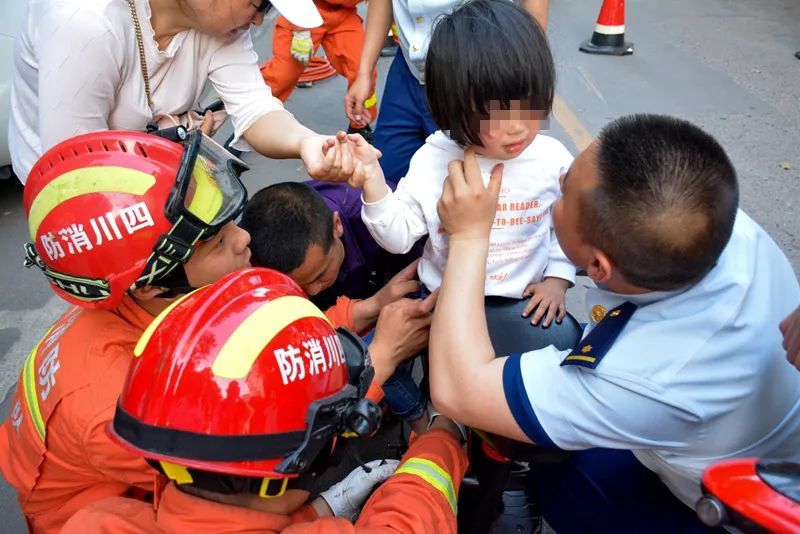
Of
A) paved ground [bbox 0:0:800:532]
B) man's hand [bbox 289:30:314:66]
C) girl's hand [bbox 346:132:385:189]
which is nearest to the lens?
girl's hand [bbox 346:132:385:189]

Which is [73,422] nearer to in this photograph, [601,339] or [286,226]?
[286,226]

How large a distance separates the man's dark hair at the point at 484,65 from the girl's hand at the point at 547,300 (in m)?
0.54

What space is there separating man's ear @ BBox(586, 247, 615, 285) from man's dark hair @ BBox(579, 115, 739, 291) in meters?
0.02

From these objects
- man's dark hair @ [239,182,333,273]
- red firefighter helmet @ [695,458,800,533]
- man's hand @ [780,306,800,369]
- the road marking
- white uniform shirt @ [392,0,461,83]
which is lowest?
the road marking

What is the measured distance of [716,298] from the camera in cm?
142

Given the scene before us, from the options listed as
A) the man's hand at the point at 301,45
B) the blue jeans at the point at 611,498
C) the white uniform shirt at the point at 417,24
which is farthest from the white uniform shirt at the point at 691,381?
the man's hand at the point at 301,45

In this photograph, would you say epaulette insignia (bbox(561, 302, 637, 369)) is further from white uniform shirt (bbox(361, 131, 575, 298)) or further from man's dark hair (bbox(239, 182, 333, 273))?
man's dark hair (bbox(239, 182, 333, 273))

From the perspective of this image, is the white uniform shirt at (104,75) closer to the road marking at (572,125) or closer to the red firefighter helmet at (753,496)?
the red firefighter helmet at (753,496)

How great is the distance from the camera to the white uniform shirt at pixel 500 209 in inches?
78.5

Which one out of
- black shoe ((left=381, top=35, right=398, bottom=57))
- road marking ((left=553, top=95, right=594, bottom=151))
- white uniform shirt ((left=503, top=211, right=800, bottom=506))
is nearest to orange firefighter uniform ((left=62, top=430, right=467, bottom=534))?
white uniform shirt ((left=503, top=211, right=800, bottom=506))

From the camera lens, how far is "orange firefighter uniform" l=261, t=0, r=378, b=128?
4.73m

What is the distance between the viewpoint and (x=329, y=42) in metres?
4.93

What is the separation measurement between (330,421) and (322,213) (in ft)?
3.57

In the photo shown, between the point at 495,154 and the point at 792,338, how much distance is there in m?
0.91
